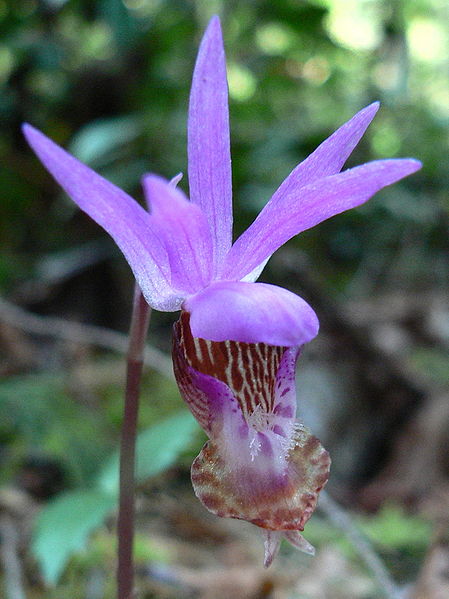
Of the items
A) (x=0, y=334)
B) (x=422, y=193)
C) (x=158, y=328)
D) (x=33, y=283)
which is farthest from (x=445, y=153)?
(x=0, y=334)

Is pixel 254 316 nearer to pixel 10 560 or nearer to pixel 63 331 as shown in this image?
pixel 10 560


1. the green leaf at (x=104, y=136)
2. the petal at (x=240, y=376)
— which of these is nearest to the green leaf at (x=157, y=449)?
the petal at (x=240, y=376)

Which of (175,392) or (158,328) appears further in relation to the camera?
(158,328)

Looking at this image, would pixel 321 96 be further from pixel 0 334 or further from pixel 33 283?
pixel 0 334

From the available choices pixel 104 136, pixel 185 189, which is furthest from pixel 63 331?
pixel 185 189

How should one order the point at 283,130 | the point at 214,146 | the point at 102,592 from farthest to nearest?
the point at 283,130
the point at 102,592
the point at 214,146

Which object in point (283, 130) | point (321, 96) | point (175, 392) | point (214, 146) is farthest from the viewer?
point (321, 96)
